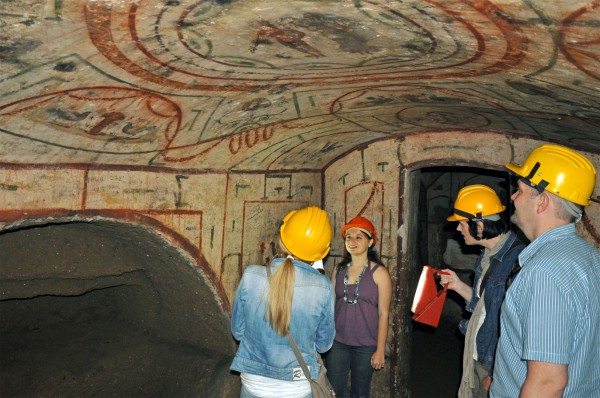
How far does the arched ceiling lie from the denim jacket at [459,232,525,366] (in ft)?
2.89

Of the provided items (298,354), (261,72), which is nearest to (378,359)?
(298,354)

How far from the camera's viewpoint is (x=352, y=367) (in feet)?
14.6

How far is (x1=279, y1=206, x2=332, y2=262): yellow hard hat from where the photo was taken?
3.01 m

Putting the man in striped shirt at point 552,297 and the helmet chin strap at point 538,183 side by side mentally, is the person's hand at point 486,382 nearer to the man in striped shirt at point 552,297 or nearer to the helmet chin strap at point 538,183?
the man in striped shirt at point 552,297

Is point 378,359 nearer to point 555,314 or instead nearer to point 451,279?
point 451,279

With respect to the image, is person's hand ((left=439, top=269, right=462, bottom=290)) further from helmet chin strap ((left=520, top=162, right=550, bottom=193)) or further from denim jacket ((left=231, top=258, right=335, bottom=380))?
helmet chin strap ((left=520, top=162, right=550, bottom=193))

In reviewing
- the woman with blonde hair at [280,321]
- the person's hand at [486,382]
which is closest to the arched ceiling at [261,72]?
the woman with blonde hair at [280,321]

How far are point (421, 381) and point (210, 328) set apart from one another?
7.62 ft

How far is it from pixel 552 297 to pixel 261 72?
1944 mm

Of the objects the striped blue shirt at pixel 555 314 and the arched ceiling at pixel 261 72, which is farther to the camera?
the arched ceiling at pixel 261 72

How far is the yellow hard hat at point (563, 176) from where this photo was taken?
2.32 meters

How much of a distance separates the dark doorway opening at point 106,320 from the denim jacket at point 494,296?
7.82ft

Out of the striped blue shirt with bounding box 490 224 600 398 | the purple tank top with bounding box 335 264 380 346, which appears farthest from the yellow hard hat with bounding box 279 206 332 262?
the purple tank top with bounding box 335 264 380 346

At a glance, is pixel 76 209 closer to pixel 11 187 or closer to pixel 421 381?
pixel 11 187
